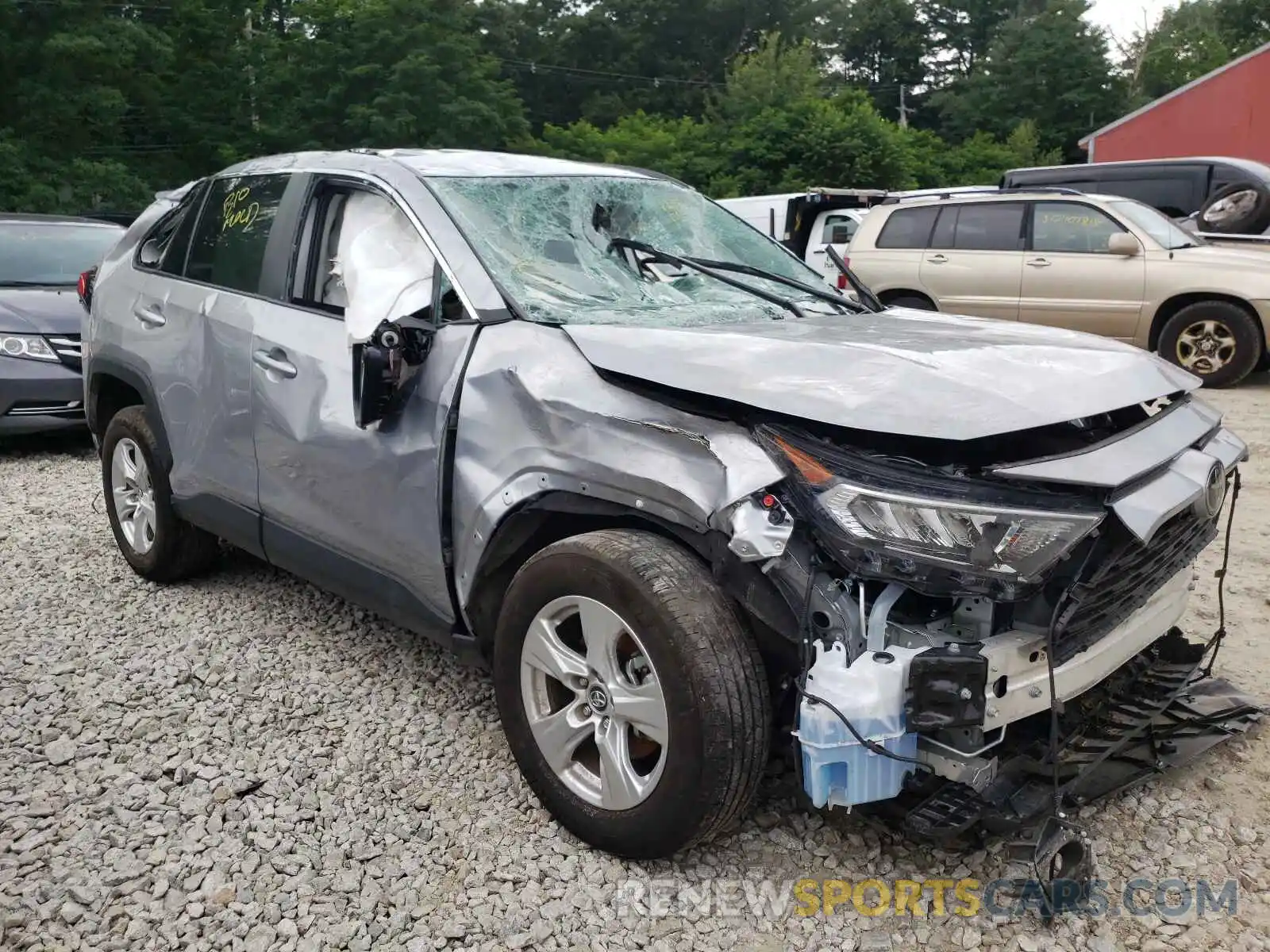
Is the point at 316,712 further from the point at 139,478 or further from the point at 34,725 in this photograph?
the point at 139,478

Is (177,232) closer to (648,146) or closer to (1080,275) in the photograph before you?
(1080,275)

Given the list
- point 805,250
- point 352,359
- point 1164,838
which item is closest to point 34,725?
point 352,359

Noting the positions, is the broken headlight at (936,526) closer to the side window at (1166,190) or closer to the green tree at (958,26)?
the side window at (1166,190)

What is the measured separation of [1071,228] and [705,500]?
28.3 feet

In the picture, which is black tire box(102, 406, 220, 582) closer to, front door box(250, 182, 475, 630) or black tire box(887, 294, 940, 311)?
front door box(250, 182, 475, 630)

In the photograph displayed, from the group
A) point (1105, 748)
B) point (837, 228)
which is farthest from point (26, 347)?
point (837, 228)

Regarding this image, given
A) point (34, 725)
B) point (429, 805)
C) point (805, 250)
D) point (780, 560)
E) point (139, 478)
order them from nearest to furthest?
1. point (780, 560)
2. point (429, 805)
3. point (34, 725)
4. point (139, 478)
5. point (805, 250)

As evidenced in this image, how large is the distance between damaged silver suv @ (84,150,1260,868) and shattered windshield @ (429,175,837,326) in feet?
0.05

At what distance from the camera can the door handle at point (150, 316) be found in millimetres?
4203

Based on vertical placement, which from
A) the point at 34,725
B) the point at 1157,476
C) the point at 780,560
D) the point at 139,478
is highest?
the point at 1157,476

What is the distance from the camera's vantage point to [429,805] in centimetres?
292

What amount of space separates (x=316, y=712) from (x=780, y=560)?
1.87 m

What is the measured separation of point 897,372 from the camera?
246 centimetres

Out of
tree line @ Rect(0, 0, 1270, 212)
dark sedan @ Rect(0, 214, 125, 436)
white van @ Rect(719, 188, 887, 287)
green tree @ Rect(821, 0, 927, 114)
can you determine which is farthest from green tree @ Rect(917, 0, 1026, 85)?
dark sedan @ Rect(0, 214, 125, 436)
